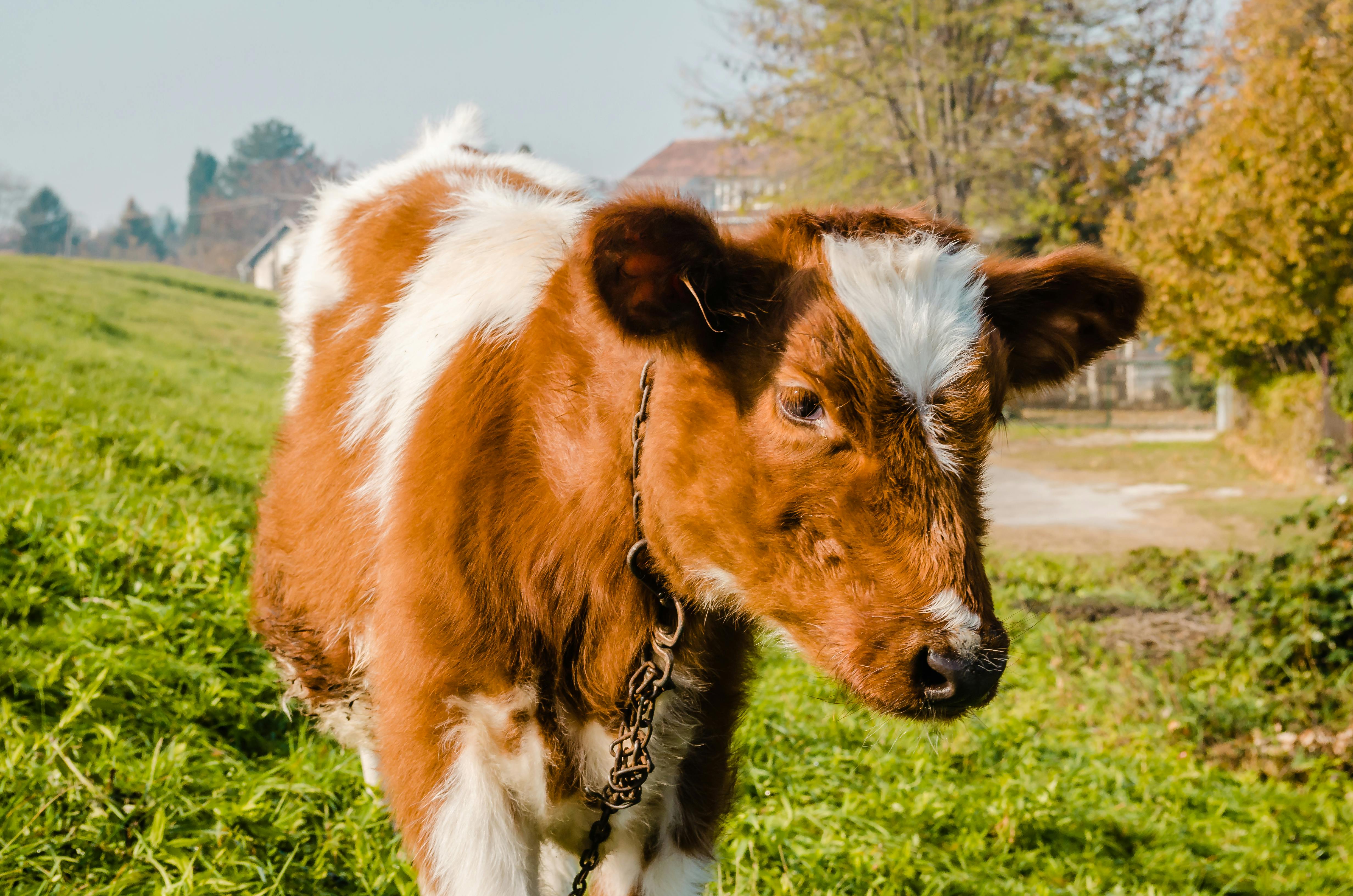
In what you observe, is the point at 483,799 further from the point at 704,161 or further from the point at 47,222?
the point at 47,222

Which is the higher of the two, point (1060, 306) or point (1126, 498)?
point (1060, 306)

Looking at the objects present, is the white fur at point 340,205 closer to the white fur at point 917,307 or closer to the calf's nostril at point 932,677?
the white fur at point 917,307

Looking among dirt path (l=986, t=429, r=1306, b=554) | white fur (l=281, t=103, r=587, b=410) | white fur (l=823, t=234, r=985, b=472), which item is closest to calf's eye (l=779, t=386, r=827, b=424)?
white fur (l=823, t=234, r=985, b=472)

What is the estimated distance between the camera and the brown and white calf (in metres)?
2.03

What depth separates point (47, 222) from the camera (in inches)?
3275

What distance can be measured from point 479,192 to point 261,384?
13018 mm

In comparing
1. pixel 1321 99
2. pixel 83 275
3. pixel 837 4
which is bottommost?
pixel 83 275

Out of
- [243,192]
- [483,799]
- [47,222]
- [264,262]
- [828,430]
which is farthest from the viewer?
[243,192]

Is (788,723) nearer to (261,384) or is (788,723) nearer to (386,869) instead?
(386,869)

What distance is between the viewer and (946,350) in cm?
209

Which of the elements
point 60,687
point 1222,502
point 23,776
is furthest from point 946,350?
point 1222,502

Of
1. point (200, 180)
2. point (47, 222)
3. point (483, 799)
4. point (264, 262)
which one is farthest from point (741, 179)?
point (200, 180)

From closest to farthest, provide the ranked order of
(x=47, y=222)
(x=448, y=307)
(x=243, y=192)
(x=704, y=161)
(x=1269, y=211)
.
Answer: (x=448, y=307) → (x=1269, y=211) → (x=704, y=161) → (x=47, y=222) → (x=243, y=192)

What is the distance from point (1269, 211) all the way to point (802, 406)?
670 inches
